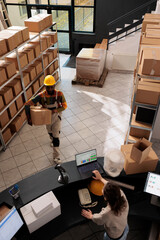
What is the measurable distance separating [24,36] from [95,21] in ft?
15.3

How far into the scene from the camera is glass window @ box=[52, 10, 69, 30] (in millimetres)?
8828

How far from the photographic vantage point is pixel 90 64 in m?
6.98

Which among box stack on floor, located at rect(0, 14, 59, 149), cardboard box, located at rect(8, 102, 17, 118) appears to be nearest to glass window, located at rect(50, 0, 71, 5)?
box stack on floor, located at rect(0, 14, 59, 149)

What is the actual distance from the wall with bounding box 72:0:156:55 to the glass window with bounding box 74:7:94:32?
310 millimetres

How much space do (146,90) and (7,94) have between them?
117 inches

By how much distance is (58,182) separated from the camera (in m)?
2.84

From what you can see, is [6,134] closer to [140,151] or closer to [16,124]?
[16,124]

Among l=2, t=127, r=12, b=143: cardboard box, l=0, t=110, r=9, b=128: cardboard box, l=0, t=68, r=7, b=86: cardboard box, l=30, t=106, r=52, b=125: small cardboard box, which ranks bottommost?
l=2, t=127, r=12, b=143: cardboard box

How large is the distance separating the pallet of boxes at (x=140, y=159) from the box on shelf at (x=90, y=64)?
4.54m

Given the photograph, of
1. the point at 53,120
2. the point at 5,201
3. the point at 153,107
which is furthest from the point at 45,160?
the point at 153,107

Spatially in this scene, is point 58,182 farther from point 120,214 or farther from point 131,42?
point 131,42

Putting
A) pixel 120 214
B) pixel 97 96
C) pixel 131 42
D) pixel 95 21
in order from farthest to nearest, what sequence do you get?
pixel 95 21 < pixel 131 42 < pixel 97 96 < pixel 120 214

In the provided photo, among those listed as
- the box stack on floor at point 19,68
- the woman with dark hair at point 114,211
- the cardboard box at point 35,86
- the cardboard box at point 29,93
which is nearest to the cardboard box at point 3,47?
the box stack on floor at point 19,68

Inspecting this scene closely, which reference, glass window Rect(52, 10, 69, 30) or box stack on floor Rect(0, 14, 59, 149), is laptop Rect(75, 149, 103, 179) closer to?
box stack on floor Rect(0, 14, 59, 149)
